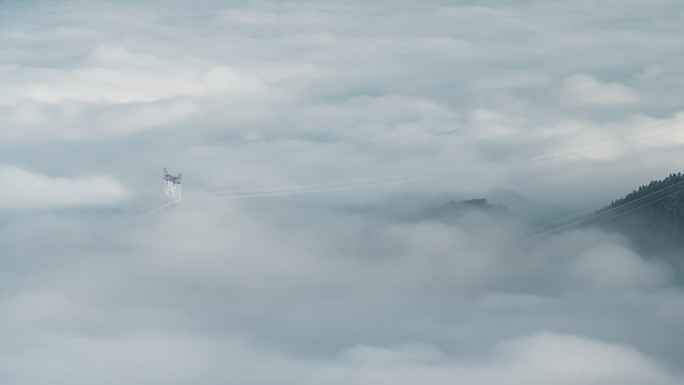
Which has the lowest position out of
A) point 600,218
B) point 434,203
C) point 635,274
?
point 635,274

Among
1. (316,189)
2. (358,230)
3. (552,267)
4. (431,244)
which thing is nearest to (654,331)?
(552,267)

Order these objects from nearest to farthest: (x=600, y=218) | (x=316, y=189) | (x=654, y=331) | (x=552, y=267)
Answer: (x=654, y=331) < (x=552, y=267) < (x=600, y=218) < (x=316, y=189)

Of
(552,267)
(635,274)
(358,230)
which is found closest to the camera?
(635,274)

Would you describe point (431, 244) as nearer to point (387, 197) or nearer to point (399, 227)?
point (399, 227)

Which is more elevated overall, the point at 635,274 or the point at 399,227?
the point at 399,227

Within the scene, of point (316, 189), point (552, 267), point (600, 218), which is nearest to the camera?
point (552, 267)

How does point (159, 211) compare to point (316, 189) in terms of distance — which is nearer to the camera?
point (159, 211)

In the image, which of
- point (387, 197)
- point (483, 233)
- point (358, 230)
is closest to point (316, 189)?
point (387, 197)

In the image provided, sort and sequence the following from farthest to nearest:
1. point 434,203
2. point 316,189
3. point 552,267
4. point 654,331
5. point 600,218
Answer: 1. point 316,189
2. point 434,203
3. point 600,218
4. point 552,267
5. point 654,331

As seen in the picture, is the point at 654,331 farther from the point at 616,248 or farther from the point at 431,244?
the point at 431,244

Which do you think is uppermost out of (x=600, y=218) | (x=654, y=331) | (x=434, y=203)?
(x=434, y=203)
